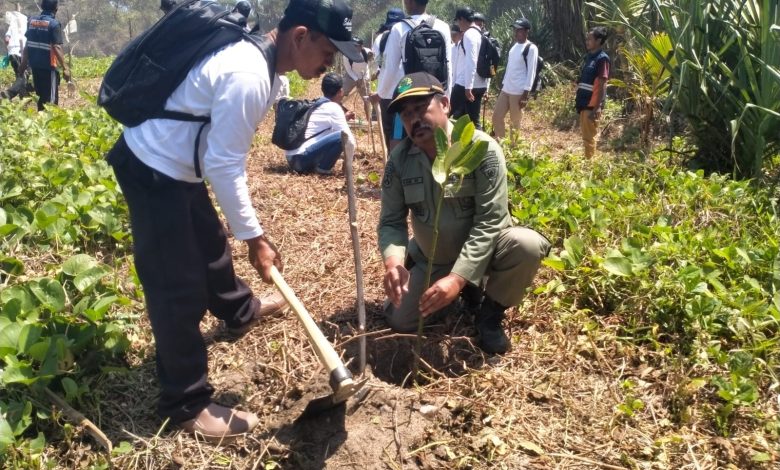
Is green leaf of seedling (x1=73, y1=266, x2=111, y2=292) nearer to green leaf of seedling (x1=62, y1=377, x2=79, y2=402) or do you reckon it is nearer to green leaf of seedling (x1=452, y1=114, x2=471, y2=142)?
green leaf of seedling (x1=62, y1=377, x2=79, y2=402)

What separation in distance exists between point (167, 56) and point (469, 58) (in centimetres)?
470

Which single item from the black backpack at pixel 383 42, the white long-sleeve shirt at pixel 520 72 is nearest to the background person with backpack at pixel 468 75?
the white long-sleeve shirt at pixel 520 72

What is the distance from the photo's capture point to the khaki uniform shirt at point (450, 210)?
251 cm

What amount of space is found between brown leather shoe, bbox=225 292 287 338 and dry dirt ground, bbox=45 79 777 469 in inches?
1.7

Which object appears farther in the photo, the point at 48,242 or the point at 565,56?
the point at 565,56

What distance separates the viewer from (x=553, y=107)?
10.3 meters

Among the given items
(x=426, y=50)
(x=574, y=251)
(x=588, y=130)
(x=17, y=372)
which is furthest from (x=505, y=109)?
(x=17, y=372)

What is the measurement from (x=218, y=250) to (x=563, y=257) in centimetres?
160

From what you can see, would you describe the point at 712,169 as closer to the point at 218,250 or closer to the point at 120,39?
the point at 218,250

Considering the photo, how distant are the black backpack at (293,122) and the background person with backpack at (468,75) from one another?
1.43 metres

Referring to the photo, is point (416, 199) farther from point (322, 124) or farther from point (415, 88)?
point (322, 124)

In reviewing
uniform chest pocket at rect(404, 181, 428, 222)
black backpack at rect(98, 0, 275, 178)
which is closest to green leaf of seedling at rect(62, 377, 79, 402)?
black backpack at rect(98, 0, 275, 178)

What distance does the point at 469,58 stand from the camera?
627 centimetres

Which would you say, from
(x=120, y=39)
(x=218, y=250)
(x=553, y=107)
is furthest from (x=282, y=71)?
(x=120, y=39)
